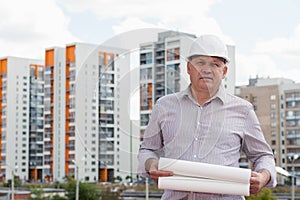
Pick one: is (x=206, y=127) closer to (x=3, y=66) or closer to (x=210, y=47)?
(x=210, y=47)

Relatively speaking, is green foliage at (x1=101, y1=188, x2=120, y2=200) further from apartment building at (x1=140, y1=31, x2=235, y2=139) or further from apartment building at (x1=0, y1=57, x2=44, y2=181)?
apartment building at (x1=140, y1=31, x2=235, y2=139)

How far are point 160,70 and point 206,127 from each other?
0.19 meters

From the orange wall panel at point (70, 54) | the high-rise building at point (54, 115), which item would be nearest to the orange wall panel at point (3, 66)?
the high-rise building at point (54, 115)

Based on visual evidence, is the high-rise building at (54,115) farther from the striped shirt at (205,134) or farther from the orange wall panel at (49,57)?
the striped shirt at (205,134)

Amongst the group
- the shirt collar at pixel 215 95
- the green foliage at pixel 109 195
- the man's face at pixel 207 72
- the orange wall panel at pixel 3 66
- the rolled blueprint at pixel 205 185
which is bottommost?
the green foliage at pixel 109 195

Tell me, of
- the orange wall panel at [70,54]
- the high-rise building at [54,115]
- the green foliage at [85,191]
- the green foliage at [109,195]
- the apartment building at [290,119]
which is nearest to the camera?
the apartment building at [290,119]

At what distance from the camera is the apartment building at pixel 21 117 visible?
22.6 meters

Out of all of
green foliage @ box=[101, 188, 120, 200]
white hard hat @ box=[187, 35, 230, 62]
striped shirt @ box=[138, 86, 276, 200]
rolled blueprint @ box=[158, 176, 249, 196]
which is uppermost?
white hard hat @ box=[187, 35, 230, 62]

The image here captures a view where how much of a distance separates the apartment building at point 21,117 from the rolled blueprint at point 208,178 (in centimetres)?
2189

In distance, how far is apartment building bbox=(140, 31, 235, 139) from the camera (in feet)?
3.13

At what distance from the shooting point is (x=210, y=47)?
2.91ft

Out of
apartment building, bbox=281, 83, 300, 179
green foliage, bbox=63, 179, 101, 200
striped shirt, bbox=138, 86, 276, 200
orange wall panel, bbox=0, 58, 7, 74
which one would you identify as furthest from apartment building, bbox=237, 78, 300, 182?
orange wall panel, bbox=0, 58, 7, 74

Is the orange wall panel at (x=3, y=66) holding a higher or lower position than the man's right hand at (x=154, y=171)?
higher

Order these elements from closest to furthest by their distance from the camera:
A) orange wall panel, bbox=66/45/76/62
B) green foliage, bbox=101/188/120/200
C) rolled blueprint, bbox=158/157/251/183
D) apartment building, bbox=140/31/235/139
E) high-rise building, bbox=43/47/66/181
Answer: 1. rolled blueprint, bbox=158/157/251/183
2. apartment building, bbox=140/31/235/139
3. green foliage, bbox=101/188/120/200
4. orange wall panel, bbox=66/45/76/62
5. high-rise building, bbox=43/47/66/181
